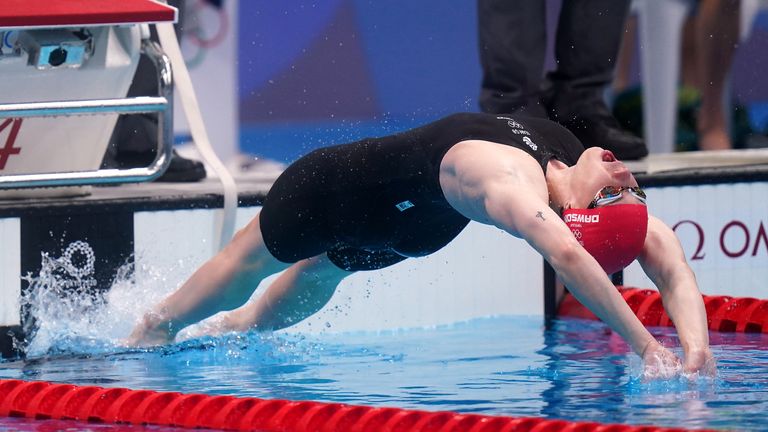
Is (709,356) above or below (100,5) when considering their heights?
below

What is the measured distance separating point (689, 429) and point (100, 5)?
7.06 ft

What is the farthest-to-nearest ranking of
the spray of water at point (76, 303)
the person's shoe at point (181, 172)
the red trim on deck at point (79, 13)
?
the person's shoe at point (181, 172), the spray of water at point (76, 303), the red trim on deck at point (79, 13)

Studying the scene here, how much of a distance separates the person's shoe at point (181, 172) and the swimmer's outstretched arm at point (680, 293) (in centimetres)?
218

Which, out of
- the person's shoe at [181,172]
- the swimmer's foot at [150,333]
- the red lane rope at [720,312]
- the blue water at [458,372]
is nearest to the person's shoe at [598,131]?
the red lane rope at [720,312]

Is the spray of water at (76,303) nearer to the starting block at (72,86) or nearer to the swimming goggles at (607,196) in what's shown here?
the starting block at (72,86)

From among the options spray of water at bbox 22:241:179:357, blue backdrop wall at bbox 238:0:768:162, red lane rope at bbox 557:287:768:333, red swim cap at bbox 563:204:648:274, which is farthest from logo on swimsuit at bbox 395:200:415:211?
blue backdrop wall at bbox 238:0:768:162

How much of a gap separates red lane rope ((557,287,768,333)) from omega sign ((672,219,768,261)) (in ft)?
1.21

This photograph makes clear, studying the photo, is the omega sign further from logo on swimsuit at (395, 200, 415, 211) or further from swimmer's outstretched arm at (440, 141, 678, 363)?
swimmer's outstretched arm at (440, 141, 678, 363)

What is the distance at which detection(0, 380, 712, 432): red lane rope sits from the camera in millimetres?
3000

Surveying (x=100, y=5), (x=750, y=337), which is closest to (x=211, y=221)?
(x=100, y=5)

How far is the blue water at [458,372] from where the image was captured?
3332mm

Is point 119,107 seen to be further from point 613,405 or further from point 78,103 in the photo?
point 613,405

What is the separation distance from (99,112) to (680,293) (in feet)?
5.72

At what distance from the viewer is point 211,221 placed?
4945mm
